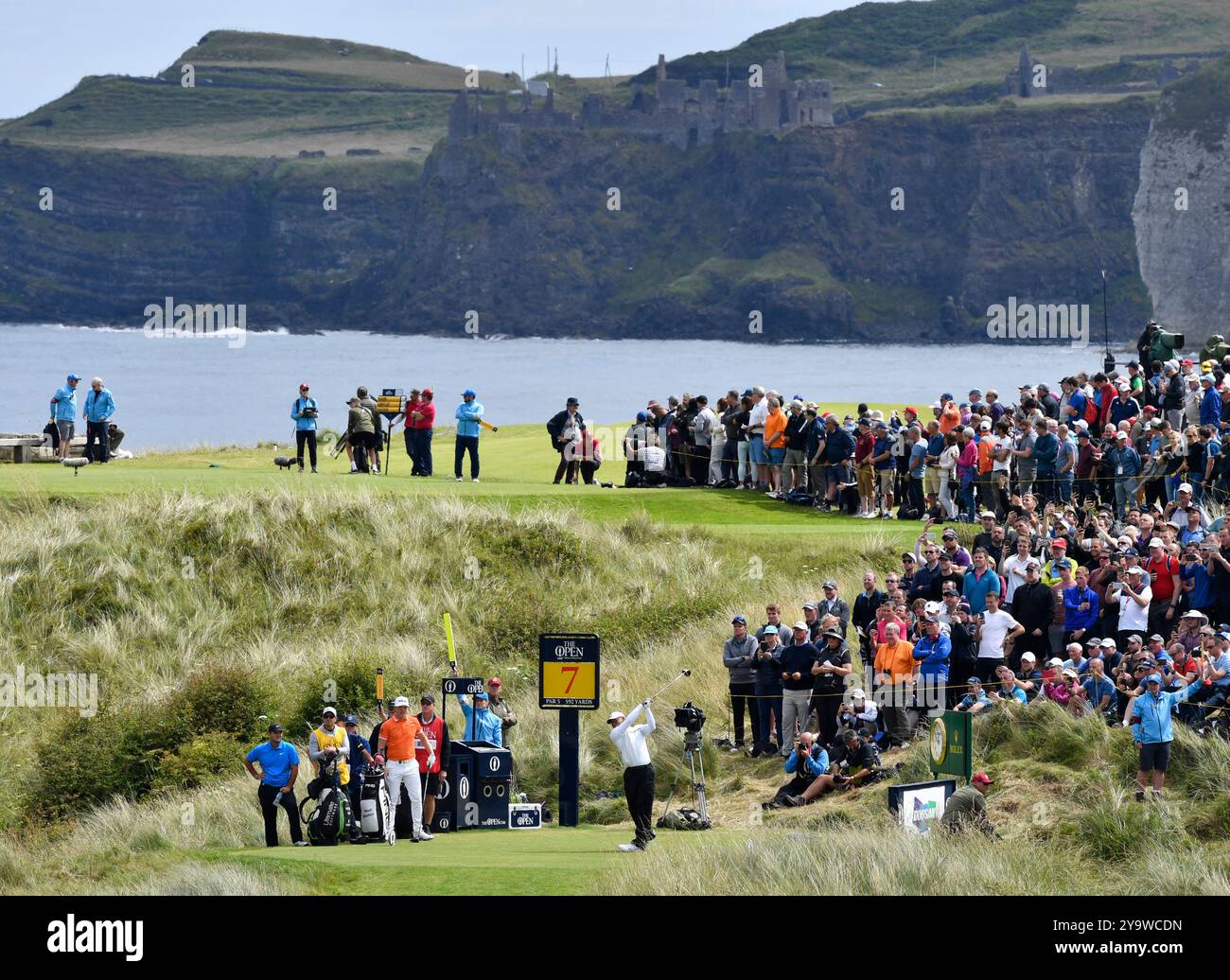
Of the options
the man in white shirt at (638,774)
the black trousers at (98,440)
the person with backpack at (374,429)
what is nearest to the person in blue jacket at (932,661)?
the man in white shirt at (638,774)

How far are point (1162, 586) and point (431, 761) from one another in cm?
884

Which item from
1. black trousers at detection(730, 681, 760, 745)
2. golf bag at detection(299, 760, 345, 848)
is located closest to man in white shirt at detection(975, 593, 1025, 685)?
black trousers at detection(730, 681, 760, 745)

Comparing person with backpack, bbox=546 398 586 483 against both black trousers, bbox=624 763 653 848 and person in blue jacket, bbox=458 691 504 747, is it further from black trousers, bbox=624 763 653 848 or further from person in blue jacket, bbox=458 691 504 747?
black trousers, bbox=624 763 653 848

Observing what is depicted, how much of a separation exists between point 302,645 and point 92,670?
339cm

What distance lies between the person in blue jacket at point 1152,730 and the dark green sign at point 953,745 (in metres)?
1.71

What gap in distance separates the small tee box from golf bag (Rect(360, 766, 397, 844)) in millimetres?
1723

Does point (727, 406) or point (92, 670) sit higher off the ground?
point (727, 406)

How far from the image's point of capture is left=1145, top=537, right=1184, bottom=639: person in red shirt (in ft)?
70.6

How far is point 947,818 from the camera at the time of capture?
17016 millimetres

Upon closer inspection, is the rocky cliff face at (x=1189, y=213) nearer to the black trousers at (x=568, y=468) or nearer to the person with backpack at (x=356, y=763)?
the black trousers at (x=568, y=468)
